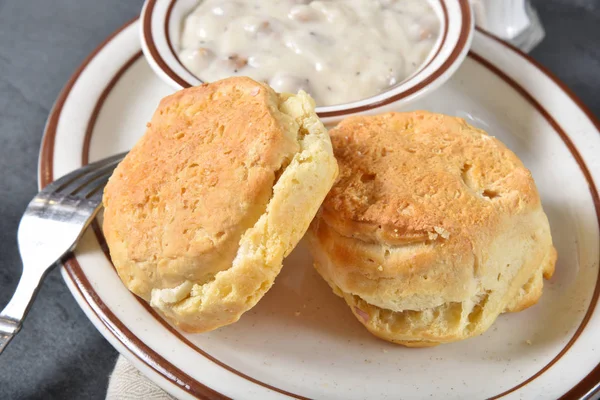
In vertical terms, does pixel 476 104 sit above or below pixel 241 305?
below

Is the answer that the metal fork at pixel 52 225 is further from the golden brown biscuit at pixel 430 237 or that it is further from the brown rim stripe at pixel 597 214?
the golden brown biscuit at pixel 430 237

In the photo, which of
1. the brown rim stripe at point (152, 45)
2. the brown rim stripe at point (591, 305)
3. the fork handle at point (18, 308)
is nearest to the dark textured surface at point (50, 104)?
the fork handle at point (18, 308)

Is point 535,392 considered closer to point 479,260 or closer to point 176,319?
point 479,260

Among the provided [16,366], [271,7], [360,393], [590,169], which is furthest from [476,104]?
[16,366]

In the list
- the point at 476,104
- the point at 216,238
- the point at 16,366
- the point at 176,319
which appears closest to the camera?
the point at 216,238

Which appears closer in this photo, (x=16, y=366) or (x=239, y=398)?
(x=239, y=398)

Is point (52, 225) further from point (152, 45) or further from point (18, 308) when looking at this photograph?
point (152, 45)

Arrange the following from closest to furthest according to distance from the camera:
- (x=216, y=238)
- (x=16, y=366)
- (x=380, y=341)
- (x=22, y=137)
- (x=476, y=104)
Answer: (x=216, y=238) → (x=380, y=341) → (x=16, y=366) → (x=476, y=104) → (x=22, y=137)

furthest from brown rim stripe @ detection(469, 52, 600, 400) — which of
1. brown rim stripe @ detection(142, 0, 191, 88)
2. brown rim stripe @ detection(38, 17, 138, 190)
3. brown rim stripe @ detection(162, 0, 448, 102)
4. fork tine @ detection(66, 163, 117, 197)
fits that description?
brown rim stripe @ detection(38, 17, 138, 190)
